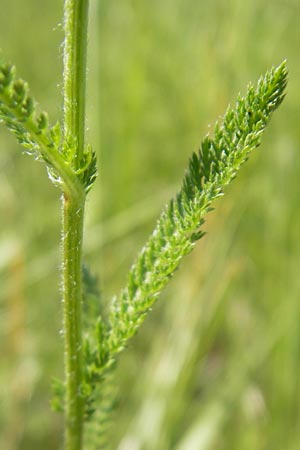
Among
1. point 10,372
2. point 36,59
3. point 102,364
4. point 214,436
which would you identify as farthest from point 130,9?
point 102,364

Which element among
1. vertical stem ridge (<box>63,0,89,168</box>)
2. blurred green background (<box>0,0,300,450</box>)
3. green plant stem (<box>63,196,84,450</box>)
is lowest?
green plant stem (<box>63,196,84,450</box>)

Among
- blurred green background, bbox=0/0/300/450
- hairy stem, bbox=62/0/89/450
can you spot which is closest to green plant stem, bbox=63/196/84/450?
hairy stem, bbox=62/0/89/450

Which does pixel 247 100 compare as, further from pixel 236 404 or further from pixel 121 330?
pixel 236 404

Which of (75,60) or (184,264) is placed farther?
(184,264)

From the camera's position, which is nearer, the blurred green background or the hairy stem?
the hairy stem

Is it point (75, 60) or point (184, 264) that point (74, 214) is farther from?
point (184, 264)

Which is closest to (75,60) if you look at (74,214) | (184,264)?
(74,214)

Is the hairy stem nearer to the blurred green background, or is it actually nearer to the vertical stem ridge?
the vertical stem ridge
